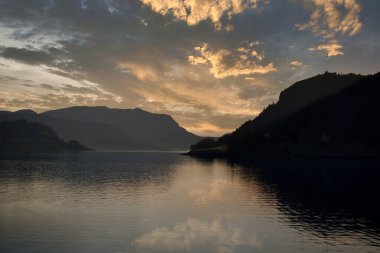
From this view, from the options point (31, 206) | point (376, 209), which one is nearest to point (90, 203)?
point (31, 206)

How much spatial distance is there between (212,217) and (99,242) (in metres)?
23.7

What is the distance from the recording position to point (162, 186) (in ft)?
368

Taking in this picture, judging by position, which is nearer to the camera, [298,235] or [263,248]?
[263,248]

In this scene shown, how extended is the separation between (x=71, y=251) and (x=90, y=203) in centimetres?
3528

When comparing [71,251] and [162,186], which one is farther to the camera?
[162,186]

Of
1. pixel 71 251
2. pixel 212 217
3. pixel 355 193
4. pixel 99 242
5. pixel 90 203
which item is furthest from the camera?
pixel 355 193

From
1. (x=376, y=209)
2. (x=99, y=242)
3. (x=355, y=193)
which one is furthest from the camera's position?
(x=355, y=193)

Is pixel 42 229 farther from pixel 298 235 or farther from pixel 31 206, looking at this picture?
pixel 298 235

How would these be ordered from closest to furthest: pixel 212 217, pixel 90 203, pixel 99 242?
pixel 99 242
pixel 212 217
pixel 90 203

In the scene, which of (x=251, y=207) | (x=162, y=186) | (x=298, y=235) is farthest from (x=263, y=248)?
(x=162, y=186)

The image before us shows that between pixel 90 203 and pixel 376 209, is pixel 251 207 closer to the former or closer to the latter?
pixel 376 209

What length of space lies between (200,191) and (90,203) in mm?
34746

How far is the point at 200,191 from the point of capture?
10300 centimetres

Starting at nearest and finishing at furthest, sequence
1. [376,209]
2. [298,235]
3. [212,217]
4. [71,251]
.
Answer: [71,251] → [298,235] → [212,217] → [376,209]
